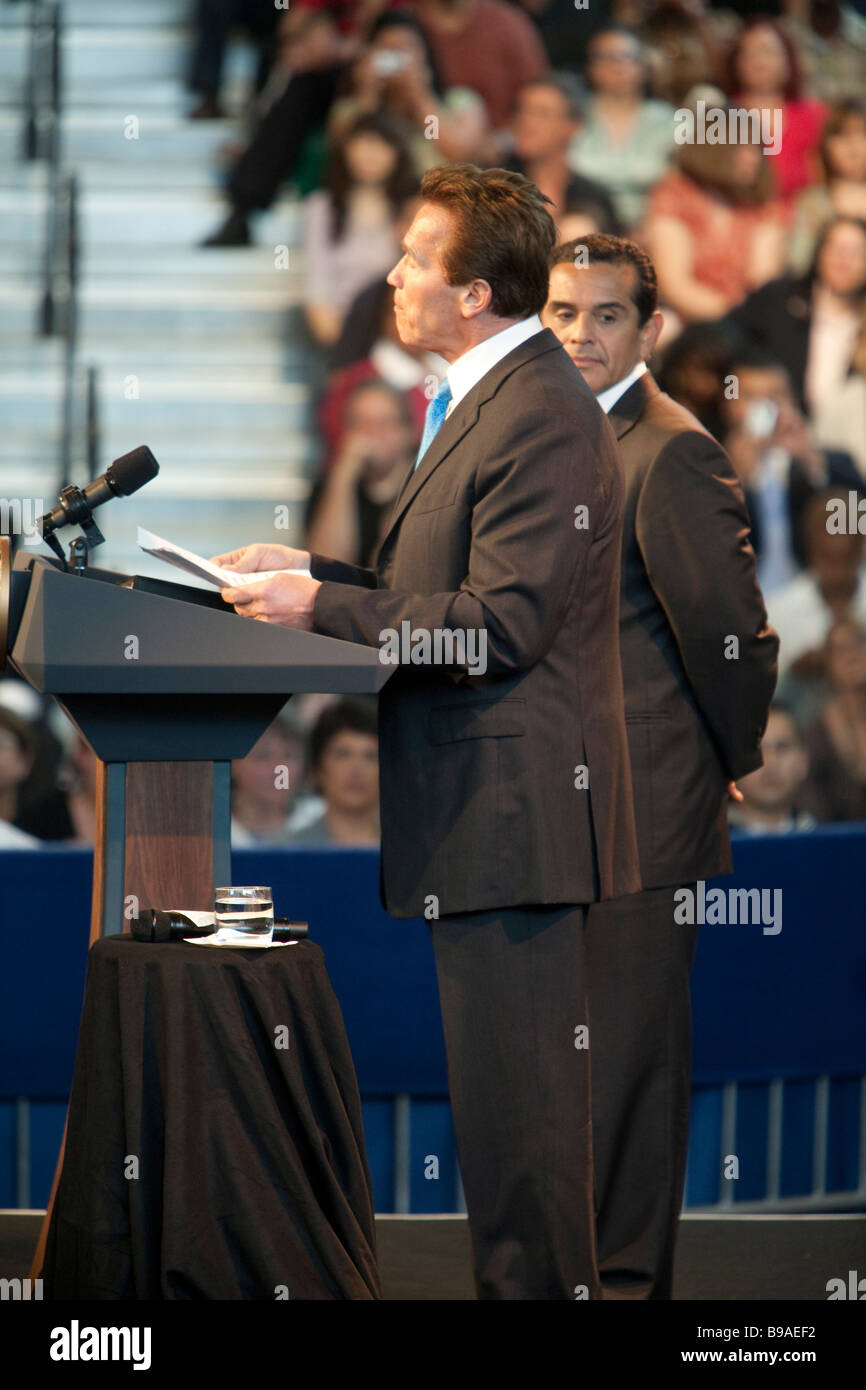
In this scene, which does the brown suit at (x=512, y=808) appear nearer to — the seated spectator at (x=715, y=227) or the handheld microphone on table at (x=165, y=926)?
the handheld microphone on table at (x=165, y=926)

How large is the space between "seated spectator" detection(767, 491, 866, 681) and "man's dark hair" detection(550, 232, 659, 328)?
2.99 m

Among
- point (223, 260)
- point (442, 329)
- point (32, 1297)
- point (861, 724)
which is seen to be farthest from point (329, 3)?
point (32, 1297)

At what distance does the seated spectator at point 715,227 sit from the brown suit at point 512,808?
394 cm

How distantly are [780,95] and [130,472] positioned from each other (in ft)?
15.2

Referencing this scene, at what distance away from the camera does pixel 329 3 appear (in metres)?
6.08

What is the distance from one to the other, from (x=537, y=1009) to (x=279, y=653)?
577mm

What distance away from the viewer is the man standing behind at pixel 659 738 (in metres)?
Answer: 2.84

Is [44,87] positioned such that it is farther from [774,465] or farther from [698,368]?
[774,465]

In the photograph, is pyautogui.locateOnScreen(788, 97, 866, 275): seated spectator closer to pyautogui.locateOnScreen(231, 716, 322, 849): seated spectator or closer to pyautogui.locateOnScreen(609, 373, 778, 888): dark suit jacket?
pyautogui.locateOnScreen(231, 716, 322, 849): seated spectator

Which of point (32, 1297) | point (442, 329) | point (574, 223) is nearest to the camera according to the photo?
point (32, 1297)

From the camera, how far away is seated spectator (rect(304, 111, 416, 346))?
5.91 meters

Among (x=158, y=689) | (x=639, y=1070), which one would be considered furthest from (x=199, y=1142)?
(x=639, y=1070)

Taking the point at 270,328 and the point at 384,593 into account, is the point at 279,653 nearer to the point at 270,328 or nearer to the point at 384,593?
the point at 384,593

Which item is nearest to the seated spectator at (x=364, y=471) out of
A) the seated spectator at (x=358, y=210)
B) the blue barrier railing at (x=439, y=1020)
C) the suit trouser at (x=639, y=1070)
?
the seated spectator at (x=358, y=210)
